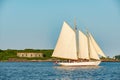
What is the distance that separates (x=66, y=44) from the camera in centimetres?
10625

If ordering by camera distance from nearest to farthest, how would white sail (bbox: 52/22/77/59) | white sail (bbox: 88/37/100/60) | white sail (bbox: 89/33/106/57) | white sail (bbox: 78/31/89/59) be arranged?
white sail (bbox: 89/33/106/57) < white sail (bbox: 52/22/77/59) < white sail (bbox: 88/37/100/60) < white sail (bbox: 78/31/89/59)

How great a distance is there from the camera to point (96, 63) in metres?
117

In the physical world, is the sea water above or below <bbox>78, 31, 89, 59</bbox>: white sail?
below

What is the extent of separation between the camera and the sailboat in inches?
4144

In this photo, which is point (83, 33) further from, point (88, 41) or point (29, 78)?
point (29, 78)

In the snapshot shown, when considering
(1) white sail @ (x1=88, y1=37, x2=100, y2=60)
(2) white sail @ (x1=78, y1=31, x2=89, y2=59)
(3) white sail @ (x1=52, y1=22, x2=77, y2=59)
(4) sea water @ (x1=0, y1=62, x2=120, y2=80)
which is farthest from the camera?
(2) white sail @ (x1=78, y1=31, x2=89, y2=59)

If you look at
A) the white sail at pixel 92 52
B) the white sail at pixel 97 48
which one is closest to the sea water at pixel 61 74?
the white sail at pixel 97 48

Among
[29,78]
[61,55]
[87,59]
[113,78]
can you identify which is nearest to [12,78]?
[29,78]

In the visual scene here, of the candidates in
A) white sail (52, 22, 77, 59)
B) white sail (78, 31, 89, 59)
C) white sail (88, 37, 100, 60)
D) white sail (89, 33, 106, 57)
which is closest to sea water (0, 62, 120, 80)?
white sail (89, 33, 106, 57)

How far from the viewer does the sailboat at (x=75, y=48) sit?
345 ft

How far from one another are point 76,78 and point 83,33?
38.2m

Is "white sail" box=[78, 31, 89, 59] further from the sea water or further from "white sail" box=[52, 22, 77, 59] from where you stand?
the sea water

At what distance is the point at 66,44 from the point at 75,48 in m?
3.31

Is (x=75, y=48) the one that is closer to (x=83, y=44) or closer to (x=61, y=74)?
(x=83, y=44)
